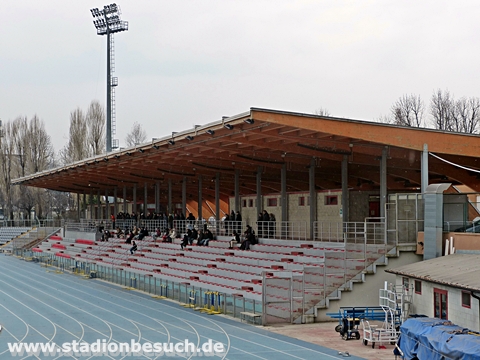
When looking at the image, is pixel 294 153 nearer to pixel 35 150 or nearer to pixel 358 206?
pixel 358 206

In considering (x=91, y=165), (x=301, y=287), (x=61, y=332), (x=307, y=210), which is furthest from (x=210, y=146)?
(x=91, y=165)

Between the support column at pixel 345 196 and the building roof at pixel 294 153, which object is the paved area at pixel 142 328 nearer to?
the building roof at pixel 294 153

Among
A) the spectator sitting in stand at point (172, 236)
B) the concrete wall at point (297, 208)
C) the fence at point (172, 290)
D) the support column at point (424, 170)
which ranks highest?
the support column at point (424, 170)

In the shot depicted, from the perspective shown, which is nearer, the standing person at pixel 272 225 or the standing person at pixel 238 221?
the standing person at pixel 272 225

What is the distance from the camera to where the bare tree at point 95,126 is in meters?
66.6

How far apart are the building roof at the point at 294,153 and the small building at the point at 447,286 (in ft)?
14.5

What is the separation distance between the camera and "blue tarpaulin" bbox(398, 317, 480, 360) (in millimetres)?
10320

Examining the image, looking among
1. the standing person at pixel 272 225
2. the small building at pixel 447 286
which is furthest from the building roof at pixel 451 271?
the standing person at pixel 272 225

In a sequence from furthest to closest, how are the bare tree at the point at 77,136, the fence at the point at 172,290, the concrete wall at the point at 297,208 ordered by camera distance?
the bare tree at the point at 77,136
the concrete wall at the point at 297,208
the fence at the point at 172,290

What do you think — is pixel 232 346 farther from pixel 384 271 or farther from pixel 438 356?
pixel 384 271

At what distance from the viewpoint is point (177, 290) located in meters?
23.6

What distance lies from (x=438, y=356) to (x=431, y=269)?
6020 mm

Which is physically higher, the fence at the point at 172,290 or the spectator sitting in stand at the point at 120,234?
the spectator sitting in stand at the point at 120,234

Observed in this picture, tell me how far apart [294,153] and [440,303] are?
1188 centimetres
